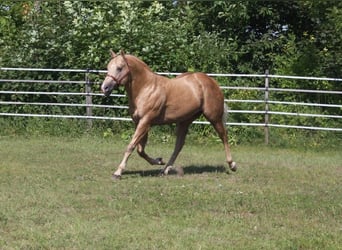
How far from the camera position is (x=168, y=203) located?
294 inches

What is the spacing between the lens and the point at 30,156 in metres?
11.4

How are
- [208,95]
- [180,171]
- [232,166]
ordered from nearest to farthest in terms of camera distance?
[180,171] → [208,95] → [232,166]

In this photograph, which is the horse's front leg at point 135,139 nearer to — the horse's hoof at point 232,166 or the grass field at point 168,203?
the grass field at point 168,203

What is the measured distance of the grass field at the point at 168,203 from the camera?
5.99 meters

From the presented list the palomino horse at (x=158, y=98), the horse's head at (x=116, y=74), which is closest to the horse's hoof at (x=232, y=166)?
Result: the palomino horse at (x=158, y=98)

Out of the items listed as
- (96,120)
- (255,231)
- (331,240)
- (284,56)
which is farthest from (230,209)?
(284,56)

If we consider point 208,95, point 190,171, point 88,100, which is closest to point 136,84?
point 208,95

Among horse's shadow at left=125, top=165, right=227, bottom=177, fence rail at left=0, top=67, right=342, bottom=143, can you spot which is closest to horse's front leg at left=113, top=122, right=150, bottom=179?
horse's shadow at left=125, top=165, right=227, bottom=177

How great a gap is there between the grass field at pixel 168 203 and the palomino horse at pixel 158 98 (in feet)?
2.09

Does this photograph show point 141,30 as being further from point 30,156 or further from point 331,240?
point 331,240

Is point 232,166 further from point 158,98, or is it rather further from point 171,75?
point 171,75

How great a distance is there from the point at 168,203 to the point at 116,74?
2383 millimetres

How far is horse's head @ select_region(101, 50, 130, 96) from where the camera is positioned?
894cm

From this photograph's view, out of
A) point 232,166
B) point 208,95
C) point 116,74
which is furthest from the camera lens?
point 232,166
